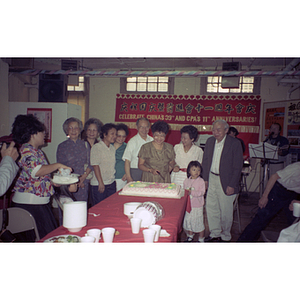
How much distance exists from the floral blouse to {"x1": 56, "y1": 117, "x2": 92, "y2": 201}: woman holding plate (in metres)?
0.86

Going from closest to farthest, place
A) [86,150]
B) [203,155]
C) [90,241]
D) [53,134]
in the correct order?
[90,241] → [86,150] → [203,155] → [53,134]

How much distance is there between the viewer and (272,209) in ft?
7.80

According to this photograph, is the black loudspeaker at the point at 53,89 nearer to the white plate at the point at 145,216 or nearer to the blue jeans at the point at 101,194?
the blue jeans at the point at 101,194

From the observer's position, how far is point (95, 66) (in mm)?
6902

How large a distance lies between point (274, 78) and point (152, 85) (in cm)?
308

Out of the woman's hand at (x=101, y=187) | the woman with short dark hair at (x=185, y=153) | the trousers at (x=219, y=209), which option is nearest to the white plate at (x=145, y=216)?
the woman's hand at (x=101, y=187)

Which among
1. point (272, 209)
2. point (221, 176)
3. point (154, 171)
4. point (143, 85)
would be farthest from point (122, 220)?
point (143, 85)

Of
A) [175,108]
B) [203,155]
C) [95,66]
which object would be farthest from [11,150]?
[95,66]

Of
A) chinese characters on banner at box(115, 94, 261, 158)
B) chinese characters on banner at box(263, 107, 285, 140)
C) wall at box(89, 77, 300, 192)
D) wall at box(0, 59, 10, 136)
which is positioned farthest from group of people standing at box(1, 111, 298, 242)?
wall at box(89, 77, 300, 192)

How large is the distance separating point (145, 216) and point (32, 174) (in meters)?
0.92

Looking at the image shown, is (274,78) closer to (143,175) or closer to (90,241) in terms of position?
(143,175)

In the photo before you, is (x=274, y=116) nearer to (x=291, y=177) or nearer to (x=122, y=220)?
(x=291, y=177)

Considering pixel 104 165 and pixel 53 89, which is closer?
pixel 104 165

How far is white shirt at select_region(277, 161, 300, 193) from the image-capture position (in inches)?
87.3
